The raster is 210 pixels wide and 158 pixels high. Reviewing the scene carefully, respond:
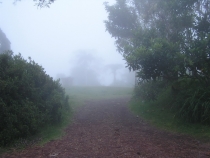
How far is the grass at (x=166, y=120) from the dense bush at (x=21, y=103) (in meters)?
4.31

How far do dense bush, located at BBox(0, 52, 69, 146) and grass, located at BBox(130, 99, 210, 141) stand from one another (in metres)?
4.31

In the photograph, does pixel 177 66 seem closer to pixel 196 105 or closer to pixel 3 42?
pixel 196 105

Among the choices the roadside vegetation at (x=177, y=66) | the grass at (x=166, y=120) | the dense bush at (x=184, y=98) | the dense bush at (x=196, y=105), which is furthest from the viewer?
the roadside vegetation at (x=177, y=66)

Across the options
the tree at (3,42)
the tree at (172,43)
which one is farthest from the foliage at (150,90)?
the tree at (3,42)

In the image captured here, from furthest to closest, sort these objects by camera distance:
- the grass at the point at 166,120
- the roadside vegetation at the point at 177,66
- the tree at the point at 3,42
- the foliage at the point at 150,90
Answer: the tree at the point at 3,42
the foliage at the point at 150,90
the roadside vegetation at the point at 177,66
the grass at the point at 166,120

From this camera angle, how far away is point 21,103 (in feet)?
28.0

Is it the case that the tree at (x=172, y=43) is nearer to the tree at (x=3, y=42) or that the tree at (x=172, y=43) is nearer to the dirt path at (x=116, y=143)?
the dirt path at (x=116, y=143)

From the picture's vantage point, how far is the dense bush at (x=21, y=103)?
7523 millimetres

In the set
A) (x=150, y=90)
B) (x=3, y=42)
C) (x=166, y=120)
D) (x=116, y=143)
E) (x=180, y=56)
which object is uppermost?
(x=3, y=42)

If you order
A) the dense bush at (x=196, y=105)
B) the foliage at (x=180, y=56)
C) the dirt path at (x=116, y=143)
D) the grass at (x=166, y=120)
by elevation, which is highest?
the foliage at (x=180, y=56)

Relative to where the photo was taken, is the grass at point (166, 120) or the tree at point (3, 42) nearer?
the grass at point (166, 120)

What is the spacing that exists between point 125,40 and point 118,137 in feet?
44.9

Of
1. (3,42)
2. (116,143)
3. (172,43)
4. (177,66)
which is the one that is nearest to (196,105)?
(177,66)

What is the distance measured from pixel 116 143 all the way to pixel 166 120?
3.66m
